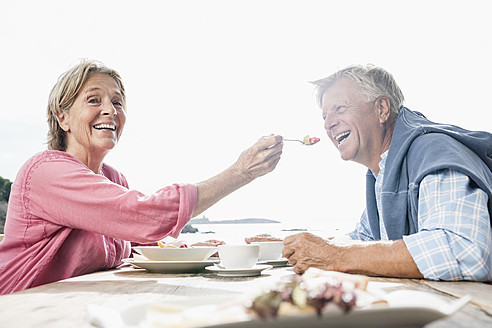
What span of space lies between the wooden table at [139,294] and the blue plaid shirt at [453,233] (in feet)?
0.20

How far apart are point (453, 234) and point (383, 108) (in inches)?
42.4

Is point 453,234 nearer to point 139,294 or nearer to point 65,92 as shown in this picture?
point 139,294

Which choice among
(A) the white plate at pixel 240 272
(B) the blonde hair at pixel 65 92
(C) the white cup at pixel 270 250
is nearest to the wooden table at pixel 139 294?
(A) the white plate at pixel 240 272

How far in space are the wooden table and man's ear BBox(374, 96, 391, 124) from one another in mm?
1177

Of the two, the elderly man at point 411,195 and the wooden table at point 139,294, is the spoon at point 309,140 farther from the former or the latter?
the wooden table at point 139,294

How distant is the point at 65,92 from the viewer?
1.97 metres

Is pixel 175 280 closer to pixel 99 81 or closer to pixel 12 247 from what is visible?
pixel 12 247

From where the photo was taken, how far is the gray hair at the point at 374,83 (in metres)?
2.26

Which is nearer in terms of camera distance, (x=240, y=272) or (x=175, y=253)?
(x=240, y=272)

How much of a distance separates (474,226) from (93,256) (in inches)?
57.4

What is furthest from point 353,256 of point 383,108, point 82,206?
point 383,108

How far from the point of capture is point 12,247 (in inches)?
68.1

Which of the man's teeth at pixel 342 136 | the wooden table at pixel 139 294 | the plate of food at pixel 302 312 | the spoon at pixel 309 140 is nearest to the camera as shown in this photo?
the plate of food at pixel 302 312

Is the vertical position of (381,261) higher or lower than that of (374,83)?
lower
